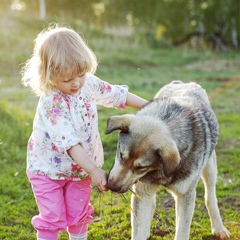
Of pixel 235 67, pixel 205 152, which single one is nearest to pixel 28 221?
pixel 205 152

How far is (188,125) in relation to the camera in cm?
356

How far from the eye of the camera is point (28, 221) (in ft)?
14.7

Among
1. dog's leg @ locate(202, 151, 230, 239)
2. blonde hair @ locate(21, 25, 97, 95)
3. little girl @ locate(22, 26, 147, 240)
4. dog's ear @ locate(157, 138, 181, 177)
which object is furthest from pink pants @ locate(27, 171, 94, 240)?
dog's leg @ locate(202, 151, 230, 239)

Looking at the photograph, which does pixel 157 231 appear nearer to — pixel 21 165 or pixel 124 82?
pixel 21 165

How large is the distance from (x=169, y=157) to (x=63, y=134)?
0.79 meters

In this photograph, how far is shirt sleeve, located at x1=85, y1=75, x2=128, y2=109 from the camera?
3721 mm

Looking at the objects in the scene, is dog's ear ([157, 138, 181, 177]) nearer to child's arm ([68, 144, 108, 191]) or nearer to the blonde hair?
child's arm ([68, 144, 108, 191])

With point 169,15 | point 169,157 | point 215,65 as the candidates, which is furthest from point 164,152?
point 169,15

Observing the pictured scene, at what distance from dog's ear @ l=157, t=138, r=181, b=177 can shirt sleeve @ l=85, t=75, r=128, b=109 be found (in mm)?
909

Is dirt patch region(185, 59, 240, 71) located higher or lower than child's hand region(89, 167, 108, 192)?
lower

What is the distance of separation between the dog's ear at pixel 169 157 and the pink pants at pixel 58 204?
33.8 inches

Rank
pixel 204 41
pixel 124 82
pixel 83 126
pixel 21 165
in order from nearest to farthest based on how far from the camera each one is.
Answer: pixel 83 126
pixel 21 165
pixel 124 82
pixel 204 41

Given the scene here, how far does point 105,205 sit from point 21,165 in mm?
1673

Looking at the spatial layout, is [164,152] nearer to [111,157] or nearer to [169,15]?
[111,157]
